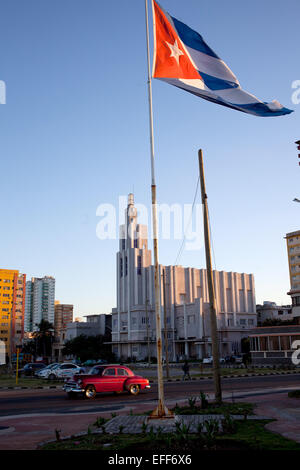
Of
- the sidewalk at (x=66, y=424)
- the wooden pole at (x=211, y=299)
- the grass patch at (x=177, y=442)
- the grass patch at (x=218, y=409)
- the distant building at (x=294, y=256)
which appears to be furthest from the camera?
the distant building at (x=294, y=256)

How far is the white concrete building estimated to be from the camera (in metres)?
90.2

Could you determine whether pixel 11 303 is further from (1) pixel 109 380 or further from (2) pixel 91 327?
(1) pixel 109 380

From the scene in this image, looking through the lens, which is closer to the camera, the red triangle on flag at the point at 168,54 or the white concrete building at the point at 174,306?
the red triangle on flag at the point at 168,54

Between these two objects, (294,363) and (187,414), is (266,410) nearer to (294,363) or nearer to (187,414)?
(187,414)

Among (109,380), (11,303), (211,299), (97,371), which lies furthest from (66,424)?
(11,303)

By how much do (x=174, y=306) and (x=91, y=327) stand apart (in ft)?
86.1

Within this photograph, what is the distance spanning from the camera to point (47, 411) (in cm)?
1655

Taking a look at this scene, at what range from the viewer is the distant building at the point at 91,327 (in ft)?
356

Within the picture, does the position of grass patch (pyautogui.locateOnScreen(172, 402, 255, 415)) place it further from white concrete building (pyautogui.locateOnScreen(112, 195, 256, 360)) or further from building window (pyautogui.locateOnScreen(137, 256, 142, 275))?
building window (pyautogui.locateOnScreen(137, 256, 142, 275))

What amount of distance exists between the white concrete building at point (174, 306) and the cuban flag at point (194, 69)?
7678 cm

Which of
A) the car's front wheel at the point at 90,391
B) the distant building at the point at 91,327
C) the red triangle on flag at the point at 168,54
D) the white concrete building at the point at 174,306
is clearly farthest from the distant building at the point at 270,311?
the red triangle on flag at the point at 168,54

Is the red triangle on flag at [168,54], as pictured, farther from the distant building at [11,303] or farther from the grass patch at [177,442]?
the distant building at [11,303]

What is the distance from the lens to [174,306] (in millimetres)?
97062

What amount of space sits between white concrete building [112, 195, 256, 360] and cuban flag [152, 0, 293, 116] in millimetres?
76776
